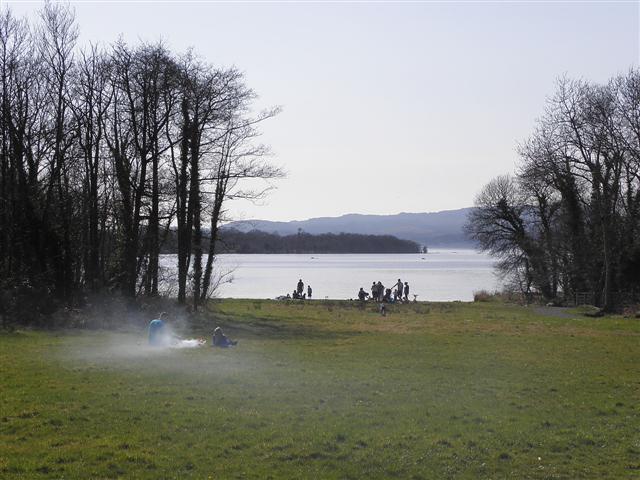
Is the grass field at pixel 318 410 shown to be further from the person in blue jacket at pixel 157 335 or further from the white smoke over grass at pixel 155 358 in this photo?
the person in blue jacket at pixel 157 335

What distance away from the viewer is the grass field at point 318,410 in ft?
28.1

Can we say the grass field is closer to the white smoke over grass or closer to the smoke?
the white smoke over grass

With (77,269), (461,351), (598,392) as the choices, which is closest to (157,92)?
(77,269)

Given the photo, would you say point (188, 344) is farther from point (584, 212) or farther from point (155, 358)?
point (584, 212)

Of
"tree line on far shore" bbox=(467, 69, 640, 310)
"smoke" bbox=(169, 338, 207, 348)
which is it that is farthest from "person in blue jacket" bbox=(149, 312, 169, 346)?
"tree line on far shore" bbox=(467, 69, 640, 310)

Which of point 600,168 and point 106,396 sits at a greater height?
point 600,168

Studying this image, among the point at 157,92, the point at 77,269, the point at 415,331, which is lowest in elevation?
the point at 415,331

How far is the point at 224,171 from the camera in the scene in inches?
1436

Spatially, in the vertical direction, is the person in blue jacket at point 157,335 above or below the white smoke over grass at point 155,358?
above

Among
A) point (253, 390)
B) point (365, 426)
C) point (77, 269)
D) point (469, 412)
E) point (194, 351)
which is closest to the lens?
point (365, 426)

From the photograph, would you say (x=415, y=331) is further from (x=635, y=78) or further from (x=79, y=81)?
(x=635, y=78)

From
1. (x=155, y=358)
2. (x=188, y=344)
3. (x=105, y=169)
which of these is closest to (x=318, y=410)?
(x=155, y=358)

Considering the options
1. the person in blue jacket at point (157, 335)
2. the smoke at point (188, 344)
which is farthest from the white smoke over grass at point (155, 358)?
the person in blue jacket at point (157, 335)

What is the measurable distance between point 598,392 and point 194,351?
1023 centimetres
